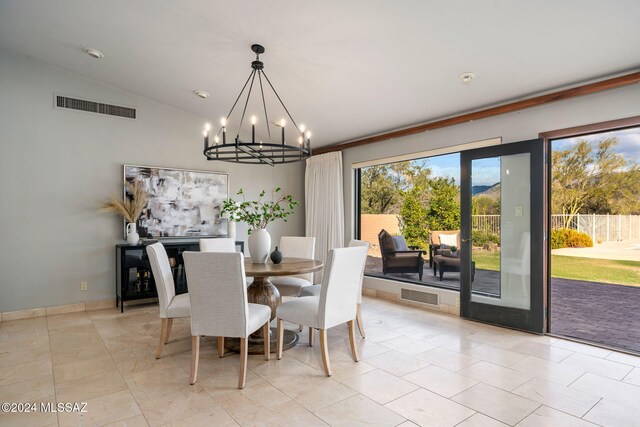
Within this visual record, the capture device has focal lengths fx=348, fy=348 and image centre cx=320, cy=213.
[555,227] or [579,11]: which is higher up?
[579,11]

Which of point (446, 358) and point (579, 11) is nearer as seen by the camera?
point (579, 11)

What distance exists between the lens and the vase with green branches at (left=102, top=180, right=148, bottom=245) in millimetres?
4656

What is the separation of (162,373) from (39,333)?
77.9 inches

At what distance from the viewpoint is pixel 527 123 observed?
12.1 feet

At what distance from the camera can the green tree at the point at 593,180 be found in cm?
614

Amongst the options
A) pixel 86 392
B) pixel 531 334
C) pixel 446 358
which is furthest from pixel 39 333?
pixel 531 334

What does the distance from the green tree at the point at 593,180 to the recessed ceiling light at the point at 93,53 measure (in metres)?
6.86

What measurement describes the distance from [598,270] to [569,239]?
751 mm

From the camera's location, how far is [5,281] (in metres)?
4.12

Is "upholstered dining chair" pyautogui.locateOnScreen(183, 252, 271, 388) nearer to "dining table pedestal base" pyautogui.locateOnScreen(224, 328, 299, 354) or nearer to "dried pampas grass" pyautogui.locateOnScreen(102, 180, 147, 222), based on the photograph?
"dining table pedestal base" pyautogui.locateOnScreen(224, 328, 299, 354)

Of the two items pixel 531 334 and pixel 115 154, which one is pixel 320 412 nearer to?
pixel 531 334

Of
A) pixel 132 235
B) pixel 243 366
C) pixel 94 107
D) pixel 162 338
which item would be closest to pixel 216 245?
pixel 162 338

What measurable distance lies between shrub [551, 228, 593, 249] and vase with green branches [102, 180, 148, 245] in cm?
741

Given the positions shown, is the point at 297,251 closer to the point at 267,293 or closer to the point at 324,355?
the point at 267,293
